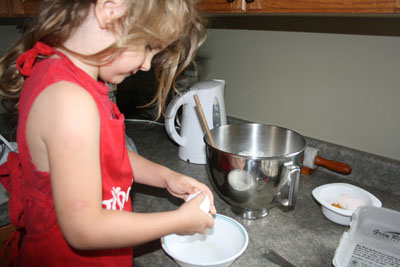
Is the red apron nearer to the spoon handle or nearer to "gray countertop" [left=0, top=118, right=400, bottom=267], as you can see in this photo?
"gray countertop" [left=0, top=118, right=400, bottom=267]

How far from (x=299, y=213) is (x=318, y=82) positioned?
0.45 meters

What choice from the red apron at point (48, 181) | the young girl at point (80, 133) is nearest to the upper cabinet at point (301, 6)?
the young girl at point (80, 133)

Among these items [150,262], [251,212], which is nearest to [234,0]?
[251,212]

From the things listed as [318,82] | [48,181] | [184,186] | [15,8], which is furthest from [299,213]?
[15,8]

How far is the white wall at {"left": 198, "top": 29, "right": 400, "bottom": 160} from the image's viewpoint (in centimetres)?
94

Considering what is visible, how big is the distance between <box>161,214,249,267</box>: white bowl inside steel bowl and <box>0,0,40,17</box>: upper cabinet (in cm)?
105

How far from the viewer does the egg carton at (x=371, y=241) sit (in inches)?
25.9

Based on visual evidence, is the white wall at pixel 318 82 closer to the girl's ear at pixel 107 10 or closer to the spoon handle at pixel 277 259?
the spoon handle at pixel 277 259

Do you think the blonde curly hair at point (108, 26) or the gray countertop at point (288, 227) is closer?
the blonde curly hair at point (108, 26)

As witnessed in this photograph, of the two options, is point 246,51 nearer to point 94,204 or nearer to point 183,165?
point 183,165

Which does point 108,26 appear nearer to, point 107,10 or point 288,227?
point 107,10

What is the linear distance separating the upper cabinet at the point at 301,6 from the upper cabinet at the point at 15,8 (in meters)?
0.74

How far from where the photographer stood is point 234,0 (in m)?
0.82

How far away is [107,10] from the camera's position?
52 cm
